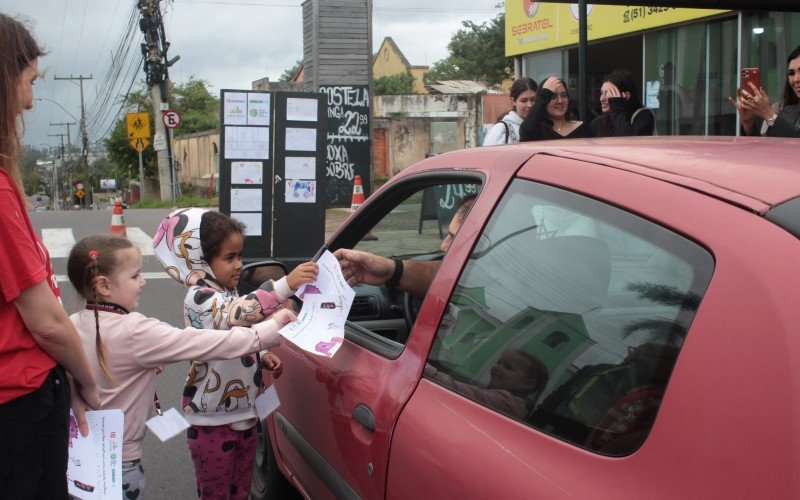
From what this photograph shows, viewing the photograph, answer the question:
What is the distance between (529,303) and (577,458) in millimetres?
444

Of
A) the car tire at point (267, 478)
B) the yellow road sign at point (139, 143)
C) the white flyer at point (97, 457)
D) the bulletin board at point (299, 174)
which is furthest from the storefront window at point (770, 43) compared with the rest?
the yellow road sign at point (139, 143)

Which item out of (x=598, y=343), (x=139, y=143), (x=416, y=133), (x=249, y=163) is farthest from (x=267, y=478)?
(x=416, y=133)

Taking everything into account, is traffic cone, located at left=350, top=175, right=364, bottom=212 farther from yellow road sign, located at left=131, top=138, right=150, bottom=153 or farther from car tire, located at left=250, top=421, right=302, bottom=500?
yellow road sign, located at left=131, top=138, right=150, bottom=153

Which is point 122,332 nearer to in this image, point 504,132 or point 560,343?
point 560,343

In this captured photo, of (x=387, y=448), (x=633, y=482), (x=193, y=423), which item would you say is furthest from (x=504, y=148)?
(x=193, y=423)

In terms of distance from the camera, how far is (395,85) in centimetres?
7294

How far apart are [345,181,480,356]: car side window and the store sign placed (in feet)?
18.9

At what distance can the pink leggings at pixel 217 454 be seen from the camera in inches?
116

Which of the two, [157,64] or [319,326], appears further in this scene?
[157,64]

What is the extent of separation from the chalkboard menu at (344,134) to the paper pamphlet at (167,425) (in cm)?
1044

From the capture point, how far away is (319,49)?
1363 centimetres

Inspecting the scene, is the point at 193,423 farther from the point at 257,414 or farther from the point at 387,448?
the point at 387,448

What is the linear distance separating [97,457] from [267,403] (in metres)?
0.74

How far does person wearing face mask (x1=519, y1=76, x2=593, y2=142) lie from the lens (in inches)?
199
